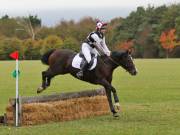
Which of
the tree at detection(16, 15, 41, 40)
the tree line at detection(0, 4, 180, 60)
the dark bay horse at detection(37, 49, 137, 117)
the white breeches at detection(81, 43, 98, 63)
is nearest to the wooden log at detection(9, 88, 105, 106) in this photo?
the dark bay horse at detection(37, 49, 137, 117)

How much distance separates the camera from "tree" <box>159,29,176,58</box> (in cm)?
11769

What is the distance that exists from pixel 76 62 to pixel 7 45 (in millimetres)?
82319

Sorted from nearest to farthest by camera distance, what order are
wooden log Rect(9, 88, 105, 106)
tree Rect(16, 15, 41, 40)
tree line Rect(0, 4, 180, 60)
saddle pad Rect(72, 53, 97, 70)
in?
wooden log Rect(9, 88, 105, 106) → saddle pad Rect(72, 53, 97, 70) → tree line Rect(0, 4, 180, 60) → tree Rect(16, 15, 41, 40)

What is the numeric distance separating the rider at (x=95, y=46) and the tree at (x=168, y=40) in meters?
101

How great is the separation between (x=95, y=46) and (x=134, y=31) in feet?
372

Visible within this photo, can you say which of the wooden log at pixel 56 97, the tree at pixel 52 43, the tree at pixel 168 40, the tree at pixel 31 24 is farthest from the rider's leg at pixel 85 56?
the tree at pixel 31 24

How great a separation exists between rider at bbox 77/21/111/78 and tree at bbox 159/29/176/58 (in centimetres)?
10145

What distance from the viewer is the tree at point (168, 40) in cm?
11769

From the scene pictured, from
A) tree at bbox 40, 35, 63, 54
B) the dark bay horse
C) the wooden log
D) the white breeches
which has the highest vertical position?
tree at bbox 40, 35, 63, 54

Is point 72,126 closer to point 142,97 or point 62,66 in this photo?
point 62,66

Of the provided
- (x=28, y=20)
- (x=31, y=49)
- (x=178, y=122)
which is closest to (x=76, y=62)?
(x=178, y=122)

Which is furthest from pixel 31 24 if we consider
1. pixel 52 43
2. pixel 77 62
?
pixel 77 62

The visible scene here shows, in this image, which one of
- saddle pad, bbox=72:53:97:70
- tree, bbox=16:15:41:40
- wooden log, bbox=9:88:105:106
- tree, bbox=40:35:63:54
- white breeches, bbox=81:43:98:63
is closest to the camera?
wooden log, bbox=9:88:105:106

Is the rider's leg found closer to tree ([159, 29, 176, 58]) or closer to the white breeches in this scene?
the white breeches
